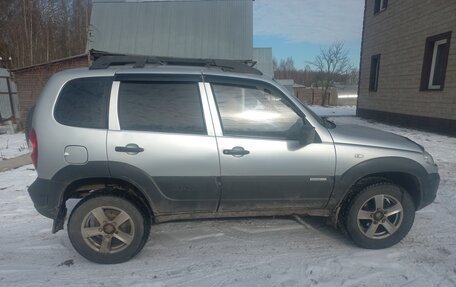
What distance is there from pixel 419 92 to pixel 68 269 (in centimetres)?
1210

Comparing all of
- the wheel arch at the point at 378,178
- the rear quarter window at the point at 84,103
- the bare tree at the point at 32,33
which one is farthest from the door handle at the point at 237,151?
the bare tree at the point at 32,33

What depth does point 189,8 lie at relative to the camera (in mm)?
15227

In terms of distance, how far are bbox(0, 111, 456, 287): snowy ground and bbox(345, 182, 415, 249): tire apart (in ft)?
0.44

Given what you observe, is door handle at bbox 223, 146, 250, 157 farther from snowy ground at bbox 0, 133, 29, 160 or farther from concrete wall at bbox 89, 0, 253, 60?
concrete wall at bbox 89, 0, 253, 60

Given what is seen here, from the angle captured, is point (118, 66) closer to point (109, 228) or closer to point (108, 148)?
point (108, 148)

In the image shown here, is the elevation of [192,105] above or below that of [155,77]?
below

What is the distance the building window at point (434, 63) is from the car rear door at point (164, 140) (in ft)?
33.4

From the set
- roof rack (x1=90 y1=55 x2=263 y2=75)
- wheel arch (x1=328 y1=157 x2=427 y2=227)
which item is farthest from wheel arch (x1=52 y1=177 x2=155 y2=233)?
wheel arch (x1=328 y1=157 x2=427 y2=227)

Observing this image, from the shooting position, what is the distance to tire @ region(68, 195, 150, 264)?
2949 millimetres

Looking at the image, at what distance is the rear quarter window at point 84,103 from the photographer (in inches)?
114

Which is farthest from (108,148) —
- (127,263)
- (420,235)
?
(420,235)

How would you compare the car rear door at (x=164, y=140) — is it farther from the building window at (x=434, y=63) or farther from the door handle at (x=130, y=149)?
the building window at (x=434, y=63)

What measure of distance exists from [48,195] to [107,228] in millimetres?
635

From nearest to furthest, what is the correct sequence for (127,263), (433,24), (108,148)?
(108,148)
(127,263)
(433,24)
